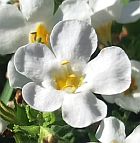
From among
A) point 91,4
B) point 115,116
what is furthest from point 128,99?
point 91,4

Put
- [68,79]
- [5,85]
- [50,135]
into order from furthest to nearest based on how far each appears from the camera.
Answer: [5,85]
[68,79]
[50,135]

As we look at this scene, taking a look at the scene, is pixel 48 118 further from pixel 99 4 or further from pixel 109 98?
pixel 99 4

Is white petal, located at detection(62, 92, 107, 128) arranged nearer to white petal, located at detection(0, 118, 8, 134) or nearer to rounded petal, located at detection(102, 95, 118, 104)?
rounded petal, located at detection(102, 95, 118, 104)

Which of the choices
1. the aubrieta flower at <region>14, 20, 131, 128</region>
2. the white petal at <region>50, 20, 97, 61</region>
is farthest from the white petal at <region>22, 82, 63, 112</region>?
the white petal at <region>50, 20, 97, 61</region>

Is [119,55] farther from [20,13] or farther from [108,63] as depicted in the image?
[20,13]

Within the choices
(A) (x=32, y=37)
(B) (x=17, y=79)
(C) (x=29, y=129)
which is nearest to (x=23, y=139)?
(C) (x=29, y=129)

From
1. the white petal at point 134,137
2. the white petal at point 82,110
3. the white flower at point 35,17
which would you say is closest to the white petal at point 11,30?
the white flower at point 35,17
